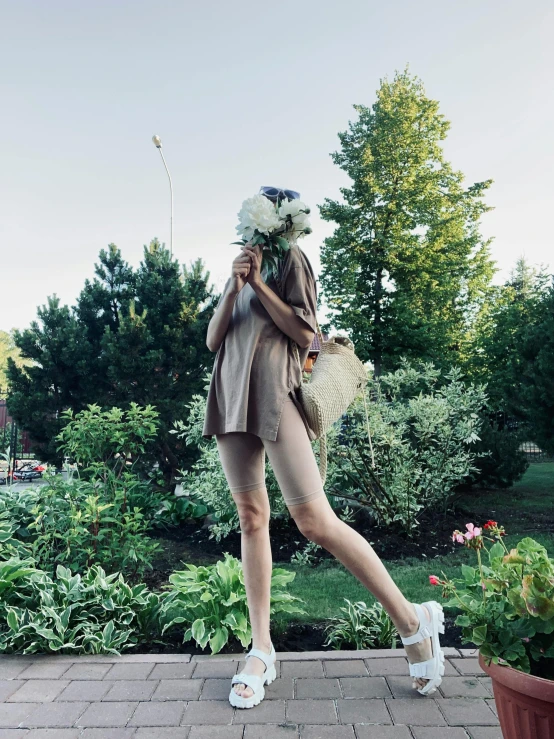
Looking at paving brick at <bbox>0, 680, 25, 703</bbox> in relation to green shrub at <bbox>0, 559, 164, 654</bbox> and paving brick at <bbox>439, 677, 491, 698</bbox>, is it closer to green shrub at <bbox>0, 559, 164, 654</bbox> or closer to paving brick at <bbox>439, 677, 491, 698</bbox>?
green shrub at <bbox>0, 559, 164, 654</bbox>

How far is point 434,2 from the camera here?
16.6ft

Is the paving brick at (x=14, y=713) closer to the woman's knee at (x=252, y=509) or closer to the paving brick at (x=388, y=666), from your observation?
the woman's knee at (x=252, y=509)

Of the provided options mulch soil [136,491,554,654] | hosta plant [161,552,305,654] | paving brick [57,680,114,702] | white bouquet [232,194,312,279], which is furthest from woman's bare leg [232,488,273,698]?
mulch soil [136,491,554,654]

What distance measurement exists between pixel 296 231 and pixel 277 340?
0.40m

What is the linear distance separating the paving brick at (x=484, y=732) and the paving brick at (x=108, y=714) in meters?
1.09

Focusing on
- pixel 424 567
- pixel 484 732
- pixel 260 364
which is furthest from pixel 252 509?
pixel 424 567

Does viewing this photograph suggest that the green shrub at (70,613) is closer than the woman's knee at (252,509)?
No

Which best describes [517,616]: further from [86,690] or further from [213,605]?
[86,690]

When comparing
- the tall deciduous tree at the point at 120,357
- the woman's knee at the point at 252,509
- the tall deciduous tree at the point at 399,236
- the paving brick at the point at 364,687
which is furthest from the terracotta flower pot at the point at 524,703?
the tall deciduous tree at the point at 399,236

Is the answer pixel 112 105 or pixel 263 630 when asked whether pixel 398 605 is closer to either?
pixel 263 630

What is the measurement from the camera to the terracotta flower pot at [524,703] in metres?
1.37

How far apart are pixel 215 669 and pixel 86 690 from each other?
487 mm

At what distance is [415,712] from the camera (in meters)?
1.85

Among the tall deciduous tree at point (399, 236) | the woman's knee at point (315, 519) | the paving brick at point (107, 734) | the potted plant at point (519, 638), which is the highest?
the tall deciduous tree at point (399, 236)
